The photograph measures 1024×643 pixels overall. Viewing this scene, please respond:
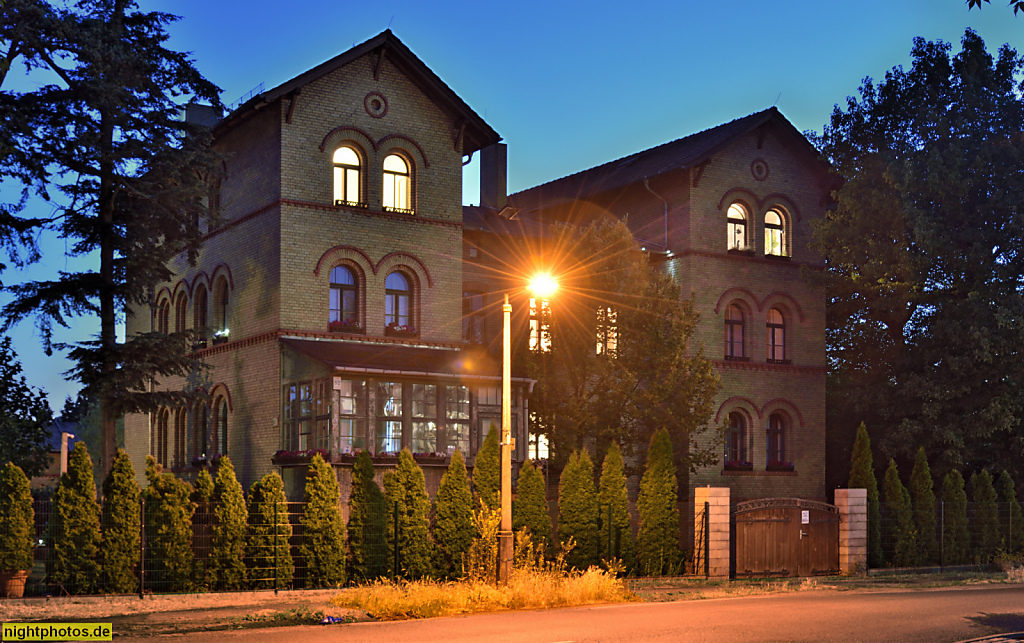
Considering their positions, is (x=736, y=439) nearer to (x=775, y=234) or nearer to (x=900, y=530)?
(x=900, y=530)

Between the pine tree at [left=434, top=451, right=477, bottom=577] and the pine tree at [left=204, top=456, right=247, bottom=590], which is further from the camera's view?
the pine tree at [left=434, top=451, right=477, bottom=577]

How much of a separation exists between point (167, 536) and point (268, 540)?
204cm

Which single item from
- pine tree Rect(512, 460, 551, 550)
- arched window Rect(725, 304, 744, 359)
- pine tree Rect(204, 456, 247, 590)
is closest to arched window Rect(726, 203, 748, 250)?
arched window Rect(725, 304, 744, 359)

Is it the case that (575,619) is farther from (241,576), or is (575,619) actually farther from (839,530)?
(839,530)

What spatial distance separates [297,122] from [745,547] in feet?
55.5

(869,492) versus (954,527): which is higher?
(869,492)

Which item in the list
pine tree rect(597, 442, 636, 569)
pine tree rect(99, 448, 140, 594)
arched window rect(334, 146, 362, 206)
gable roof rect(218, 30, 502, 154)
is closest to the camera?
pine tree rect(99, 448, 140, 594)

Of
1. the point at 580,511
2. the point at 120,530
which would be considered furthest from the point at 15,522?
the point at 580,511

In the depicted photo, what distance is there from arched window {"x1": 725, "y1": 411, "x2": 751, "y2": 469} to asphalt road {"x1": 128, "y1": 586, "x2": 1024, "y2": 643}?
1575cm

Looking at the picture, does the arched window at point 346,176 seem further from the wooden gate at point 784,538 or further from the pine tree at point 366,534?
the wooden gate at point 784,538

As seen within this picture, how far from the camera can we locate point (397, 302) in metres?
33.2

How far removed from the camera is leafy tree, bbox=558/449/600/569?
28.1 m

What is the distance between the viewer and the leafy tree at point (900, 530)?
33062 mm

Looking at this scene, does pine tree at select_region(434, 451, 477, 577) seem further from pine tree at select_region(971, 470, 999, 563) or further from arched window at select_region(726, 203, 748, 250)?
pine tree at select_region(971, 470, 999, 563)
